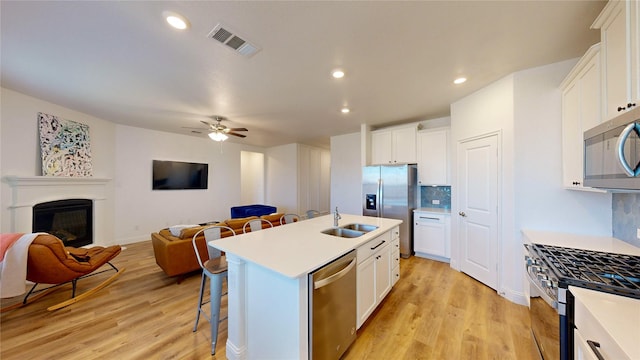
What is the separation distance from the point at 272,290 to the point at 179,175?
5.52 metres

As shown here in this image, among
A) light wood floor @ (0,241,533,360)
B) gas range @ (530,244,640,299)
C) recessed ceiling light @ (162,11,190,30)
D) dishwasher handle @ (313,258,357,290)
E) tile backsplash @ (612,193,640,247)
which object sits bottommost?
light wood floor @ (0,241,533,360)

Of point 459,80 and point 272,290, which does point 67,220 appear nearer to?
point 272,290

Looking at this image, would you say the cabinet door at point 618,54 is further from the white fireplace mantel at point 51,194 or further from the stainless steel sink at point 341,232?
the white fireplace mantel at point 51,194

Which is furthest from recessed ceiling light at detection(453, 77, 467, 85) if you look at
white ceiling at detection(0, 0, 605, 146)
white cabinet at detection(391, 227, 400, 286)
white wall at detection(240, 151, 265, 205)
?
white wall at detection(240, 151, 265, 205)

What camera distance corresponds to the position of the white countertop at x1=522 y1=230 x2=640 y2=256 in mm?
1669

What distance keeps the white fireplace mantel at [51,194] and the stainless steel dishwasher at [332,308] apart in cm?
467

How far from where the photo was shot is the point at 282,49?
200 cm

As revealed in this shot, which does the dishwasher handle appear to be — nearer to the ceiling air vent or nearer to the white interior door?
the ceiling air vent

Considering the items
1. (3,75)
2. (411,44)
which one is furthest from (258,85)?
(3,75)

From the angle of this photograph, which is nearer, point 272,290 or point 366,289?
point 272,290

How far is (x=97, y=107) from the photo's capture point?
3643 mm

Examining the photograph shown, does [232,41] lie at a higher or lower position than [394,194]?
higher

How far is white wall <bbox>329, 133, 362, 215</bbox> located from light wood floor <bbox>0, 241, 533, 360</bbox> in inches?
109

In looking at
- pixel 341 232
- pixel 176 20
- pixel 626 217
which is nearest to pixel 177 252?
pixel 341 232
